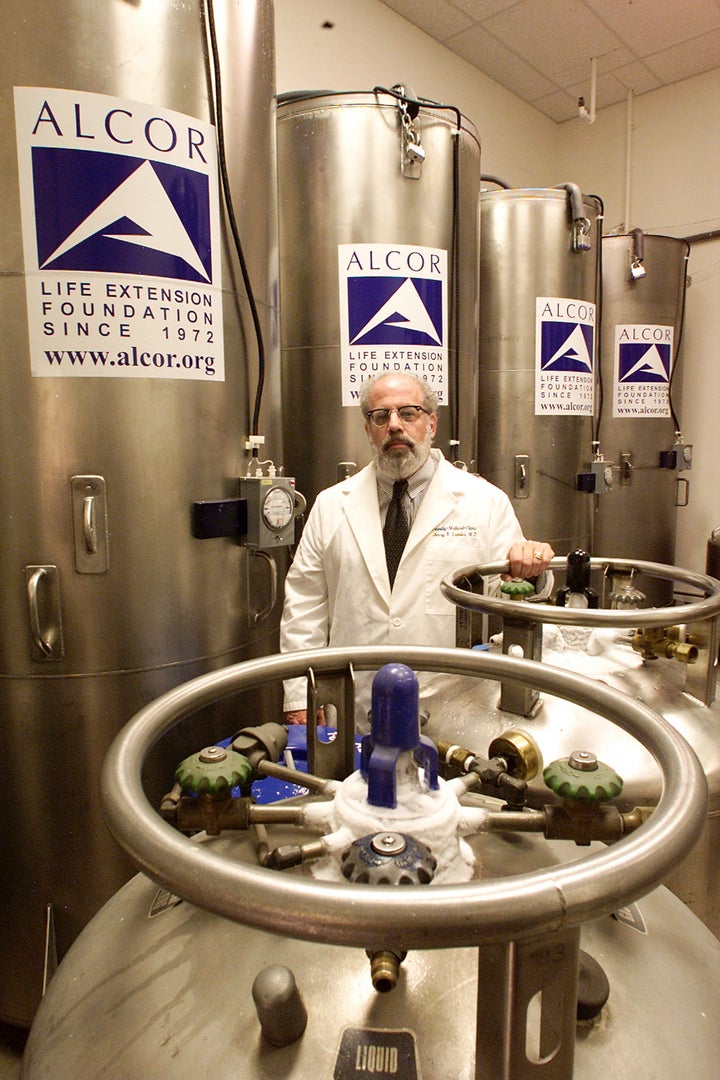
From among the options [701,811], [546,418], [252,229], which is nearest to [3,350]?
[252,229]

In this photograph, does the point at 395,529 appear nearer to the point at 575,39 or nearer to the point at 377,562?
the point at 377,562

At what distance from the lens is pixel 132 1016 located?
0.52 metres

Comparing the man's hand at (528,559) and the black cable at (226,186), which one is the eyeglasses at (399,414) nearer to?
the black cable at (226,186)

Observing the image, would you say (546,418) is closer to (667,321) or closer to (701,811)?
(667,321)

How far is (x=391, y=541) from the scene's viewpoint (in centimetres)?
183

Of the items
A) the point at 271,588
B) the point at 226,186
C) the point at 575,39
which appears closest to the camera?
the point at 226,186

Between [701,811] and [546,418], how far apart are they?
2.72 metres

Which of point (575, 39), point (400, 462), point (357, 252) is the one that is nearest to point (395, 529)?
point (400, 462)

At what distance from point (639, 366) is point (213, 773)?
3.47m

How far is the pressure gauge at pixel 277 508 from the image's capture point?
1.39 metres

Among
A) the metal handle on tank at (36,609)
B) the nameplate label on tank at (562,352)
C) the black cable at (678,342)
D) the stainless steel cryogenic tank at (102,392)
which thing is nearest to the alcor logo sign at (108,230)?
the stainless steel cryogenic tank at (102,392)

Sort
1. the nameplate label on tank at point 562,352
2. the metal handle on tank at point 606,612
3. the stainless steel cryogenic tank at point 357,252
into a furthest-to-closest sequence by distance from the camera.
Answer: the nameplate label on tank at point 562,352
the stainless steel cryogenic tank at point 357,252
the metal handle on tank at point 606,612

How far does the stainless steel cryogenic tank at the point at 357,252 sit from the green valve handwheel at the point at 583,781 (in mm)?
1614

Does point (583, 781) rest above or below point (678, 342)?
below
